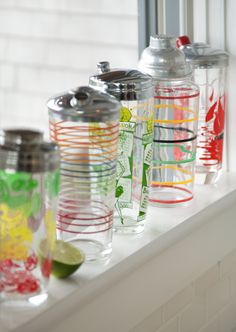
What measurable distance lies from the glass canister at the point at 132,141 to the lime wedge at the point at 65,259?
17 centimetres

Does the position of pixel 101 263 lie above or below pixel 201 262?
above

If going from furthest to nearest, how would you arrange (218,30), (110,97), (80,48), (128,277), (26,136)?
1. (80,48)
2. (218,30)
3. (128,277)
4. (110,97)
5. (26,136)

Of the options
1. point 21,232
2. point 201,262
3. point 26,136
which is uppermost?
point 26,136

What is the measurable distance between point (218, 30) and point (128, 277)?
542 mm

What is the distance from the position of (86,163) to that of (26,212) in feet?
0.48

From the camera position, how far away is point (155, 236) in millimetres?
1392

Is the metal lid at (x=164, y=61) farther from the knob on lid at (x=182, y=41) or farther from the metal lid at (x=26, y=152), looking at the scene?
the metal lid at (x=26, y=152)

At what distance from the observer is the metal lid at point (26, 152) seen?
107 cm

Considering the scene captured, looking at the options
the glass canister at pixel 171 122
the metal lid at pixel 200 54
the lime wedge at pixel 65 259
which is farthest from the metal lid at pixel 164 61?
the lime wedge at pixel 65 259

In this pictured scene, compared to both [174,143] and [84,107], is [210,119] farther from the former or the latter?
[84,107]

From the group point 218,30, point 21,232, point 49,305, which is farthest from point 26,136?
point 218,30

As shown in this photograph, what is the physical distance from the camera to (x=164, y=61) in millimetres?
1457

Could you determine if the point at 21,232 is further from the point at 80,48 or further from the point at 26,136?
the point at 80,48

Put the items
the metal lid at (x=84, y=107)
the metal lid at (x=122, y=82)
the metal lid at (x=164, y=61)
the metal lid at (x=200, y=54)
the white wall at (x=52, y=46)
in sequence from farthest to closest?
1. the white wall at (x=52, y=46)
2. the metal lid at (x=200, y=54)
3. the metal lid at (x=164, y=61)
4. the metal lid at (x=122, y=82)
5. the metal lid at (x=84, y=107)
